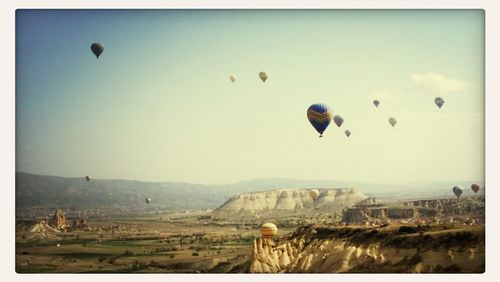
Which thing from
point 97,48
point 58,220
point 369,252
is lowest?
point 369,252

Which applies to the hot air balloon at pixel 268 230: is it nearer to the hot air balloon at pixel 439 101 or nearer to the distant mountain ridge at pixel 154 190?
the distant mountain ridge at pixel 154 190

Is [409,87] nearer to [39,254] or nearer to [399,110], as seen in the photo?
[399,110]

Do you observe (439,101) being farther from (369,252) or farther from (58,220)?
(58,220)

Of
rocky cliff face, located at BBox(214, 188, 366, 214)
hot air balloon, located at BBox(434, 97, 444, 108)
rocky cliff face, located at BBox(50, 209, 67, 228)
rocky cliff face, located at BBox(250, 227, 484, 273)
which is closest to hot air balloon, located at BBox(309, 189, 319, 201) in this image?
rocky cliff face, located at BBox(214, 188, 366, 214)

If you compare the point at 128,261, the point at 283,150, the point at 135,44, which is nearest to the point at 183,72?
the point at 135,44

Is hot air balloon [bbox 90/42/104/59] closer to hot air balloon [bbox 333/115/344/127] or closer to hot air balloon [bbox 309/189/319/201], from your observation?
hot air balloon [bbox 333/115/344/127]

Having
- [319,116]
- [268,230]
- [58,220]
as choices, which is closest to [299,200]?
[268,230]

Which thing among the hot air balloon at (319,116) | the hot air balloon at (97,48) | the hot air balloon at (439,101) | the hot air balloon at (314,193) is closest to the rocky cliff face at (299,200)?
the hot air balloon at (314,193)
